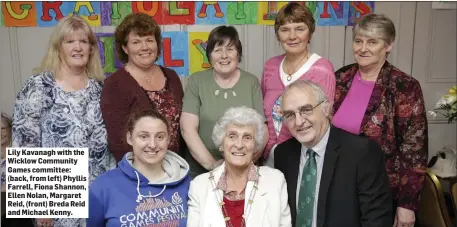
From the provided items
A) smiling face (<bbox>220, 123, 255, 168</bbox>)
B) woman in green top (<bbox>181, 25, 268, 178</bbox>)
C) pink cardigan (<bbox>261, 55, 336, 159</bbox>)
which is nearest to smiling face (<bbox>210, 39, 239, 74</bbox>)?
woman in green top (<bbox>181, 25, 268, 178</bbox>)

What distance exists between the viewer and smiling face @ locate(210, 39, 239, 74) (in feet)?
6.64

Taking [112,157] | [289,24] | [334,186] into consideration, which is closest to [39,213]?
[112,157]

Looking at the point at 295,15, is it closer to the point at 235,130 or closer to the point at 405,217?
the point at 235,130

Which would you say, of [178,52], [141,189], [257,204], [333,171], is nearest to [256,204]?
[257,204]

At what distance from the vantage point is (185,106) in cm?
208

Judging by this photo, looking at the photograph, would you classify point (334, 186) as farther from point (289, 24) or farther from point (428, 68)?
point (428, 68)

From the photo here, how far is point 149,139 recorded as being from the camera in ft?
5.69

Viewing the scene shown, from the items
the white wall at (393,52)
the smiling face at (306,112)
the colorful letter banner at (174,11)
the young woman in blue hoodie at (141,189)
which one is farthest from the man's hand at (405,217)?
the colorful letter banner at (174,11)

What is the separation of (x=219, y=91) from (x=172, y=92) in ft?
0.77

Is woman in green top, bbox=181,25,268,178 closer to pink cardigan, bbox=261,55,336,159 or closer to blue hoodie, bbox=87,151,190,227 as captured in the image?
pink cardigan, bbox=261,55,336,159

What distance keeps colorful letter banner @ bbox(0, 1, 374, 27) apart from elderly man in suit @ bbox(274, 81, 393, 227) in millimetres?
1118

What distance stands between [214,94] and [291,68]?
1.31ft
